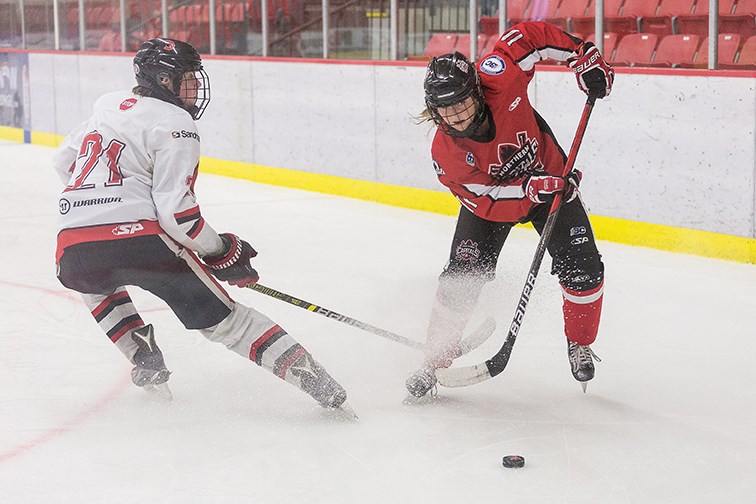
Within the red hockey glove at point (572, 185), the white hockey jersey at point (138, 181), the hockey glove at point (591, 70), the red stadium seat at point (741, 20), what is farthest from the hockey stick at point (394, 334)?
the red stadium seat at point (741, 20)

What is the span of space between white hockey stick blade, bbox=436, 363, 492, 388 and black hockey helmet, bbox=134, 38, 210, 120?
0.95 m

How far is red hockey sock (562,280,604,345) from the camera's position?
278 cm

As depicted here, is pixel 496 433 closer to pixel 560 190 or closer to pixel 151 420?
pixel 560 190

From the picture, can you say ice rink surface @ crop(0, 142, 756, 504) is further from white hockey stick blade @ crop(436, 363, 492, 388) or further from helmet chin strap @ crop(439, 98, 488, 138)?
helmet chin strap @ crop(439, 98, 488, 138)

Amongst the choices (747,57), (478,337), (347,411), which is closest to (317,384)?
(347,411)

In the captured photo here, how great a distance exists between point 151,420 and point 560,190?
1177 mm

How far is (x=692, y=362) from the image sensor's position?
3111 mm

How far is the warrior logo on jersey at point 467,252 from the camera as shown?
2.75 m

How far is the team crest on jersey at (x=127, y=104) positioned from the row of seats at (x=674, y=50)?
291cm

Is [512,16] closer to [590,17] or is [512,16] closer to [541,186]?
[590,17]

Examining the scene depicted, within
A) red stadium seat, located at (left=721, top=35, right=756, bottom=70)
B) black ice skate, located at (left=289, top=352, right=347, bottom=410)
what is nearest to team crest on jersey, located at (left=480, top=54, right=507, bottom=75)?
black ice skate, located at (left=289, top=352, right=347, bottom=410)

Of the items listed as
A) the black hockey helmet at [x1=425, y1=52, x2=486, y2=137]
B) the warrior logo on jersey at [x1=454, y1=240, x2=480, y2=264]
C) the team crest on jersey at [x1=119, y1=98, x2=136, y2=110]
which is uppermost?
the black hockey helmet at [x1=425, y1=52, x2=486, y2=137]

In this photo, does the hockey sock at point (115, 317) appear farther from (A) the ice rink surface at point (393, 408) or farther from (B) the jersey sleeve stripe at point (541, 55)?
(B) the jersey sleeve stripe at point (541, 55)

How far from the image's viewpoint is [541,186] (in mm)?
2566
